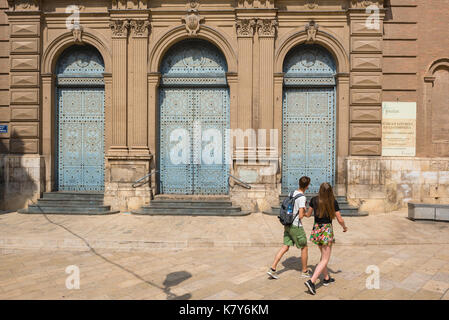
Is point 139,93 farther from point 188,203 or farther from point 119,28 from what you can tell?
point 188,203

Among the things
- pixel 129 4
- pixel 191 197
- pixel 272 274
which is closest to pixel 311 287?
pixel 272 274

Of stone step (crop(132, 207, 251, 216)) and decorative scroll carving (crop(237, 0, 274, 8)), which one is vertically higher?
decorative scroll carving (crop(237, 0, 274, 8))

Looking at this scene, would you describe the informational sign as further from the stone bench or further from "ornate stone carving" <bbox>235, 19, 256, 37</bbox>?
"ornate stone carving" <bbox>235, 19, 256, 37</bbox>

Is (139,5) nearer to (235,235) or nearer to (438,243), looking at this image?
(235,235)

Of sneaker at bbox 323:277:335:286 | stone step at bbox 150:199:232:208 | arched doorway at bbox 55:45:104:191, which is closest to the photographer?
sneaker at bbox 323:277:335:286

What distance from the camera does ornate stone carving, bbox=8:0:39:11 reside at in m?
10.6

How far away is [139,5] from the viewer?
10484 mm

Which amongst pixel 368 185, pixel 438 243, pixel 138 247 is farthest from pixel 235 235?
pixel 368 185

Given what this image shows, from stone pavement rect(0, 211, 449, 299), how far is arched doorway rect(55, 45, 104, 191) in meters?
2.20

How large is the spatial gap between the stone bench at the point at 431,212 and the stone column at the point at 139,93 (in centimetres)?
914

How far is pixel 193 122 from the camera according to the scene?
11156 mm

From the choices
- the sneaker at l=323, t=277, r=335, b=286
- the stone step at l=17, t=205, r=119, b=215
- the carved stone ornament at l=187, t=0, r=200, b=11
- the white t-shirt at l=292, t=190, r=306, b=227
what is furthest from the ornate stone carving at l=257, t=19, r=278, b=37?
the sneaker at l=323, t=277, r=335, b=286

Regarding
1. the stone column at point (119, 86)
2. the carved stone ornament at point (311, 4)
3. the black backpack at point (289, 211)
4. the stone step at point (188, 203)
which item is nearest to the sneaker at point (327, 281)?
the black backpack at point (289, 211)

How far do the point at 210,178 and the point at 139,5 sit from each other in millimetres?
6770
